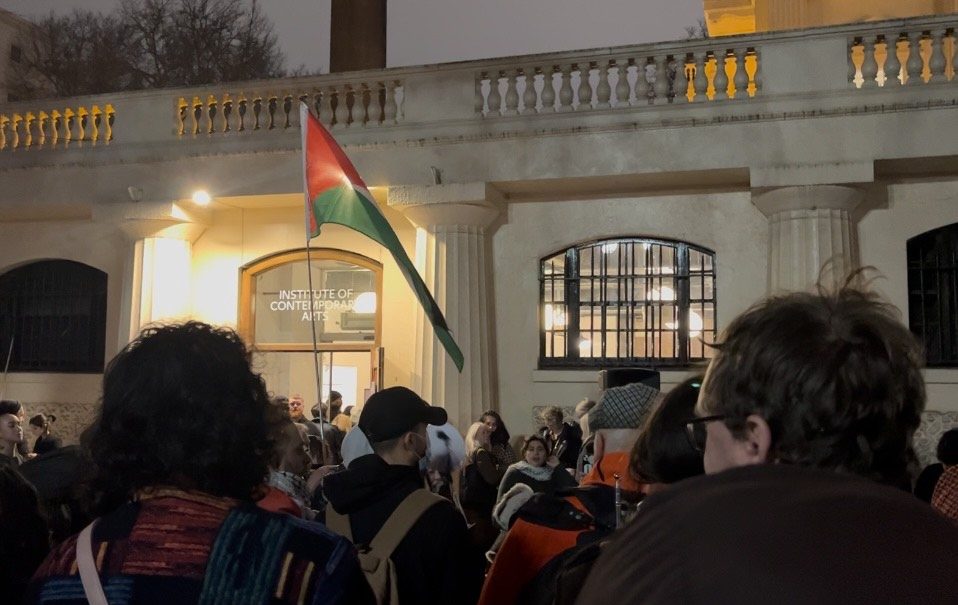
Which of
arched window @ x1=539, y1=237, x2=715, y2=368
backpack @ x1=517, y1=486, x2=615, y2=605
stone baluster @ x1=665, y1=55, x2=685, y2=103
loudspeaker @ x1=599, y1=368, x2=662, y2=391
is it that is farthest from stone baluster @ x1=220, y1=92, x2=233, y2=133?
backpack @ x1=517, y1=486, x2=615, y2=605

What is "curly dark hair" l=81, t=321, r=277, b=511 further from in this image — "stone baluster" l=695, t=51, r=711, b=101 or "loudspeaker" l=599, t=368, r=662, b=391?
"stone baluster" l=695, t=51, r=711, b=101

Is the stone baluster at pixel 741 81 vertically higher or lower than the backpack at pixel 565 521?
higher

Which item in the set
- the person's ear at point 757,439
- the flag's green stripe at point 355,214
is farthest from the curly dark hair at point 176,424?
the flag's green stripe at point 355,214

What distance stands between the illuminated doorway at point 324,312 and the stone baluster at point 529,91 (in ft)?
12.0

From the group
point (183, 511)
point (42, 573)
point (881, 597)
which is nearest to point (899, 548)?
point (881, 597)

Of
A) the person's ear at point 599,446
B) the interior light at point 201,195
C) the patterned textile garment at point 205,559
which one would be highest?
the interior light at point 201,195

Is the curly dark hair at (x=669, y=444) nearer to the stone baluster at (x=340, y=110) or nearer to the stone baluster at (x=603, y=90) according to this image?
the stone baluster at (x=603, y=90)

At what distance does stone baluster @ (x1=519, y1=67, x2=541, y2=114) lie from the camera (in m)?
13.1

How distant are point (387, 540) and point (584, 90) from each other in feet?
34.5

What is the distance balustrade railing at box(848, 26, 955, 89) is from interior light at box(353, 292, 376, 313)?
7590 millimetres

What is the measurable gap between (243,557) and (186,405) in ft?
1.33

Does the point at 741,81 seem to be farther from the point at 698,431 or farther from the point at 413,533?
the point at 698,431

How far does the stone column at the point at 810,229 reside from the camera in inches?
469

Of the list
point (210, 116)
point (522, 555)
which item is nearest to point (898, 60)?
point (210, 116)
